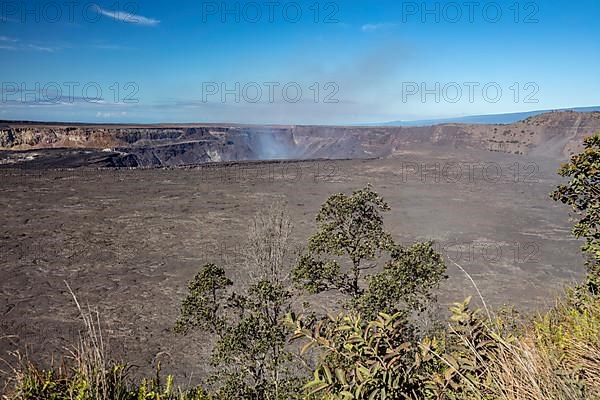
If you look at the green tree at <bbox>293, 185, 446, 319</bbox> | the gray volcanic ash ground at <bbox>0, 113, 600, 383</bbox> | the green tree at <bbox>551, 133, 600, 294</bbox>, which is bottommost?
the gray volcanic ash ground at <bbox>0, 113, 600, 383</bbox>

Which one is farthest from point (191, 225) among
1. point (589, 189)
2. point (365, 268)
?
point (589, 189)

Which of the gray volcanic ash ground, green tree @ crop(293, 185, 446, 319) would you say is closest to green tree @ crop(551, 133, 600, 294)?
green tree @ crop(293, 185, 446, 319)

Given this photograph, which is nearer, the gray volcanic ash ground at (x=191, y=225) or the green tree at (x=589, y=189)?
the green tree at (x=589, y=189)

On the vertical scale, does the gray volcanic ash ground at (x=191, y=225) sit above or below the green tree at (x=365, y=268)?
below

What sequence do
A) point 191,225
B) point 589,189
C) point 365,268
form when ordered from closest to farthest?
point 589,189 → point 365,268 → point 191,225

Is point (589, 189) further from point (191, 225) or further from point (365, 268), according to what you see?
point (191, 225)

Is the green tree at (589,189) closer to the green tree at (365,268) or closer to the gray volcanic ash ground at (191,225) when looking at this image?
the green tree at (365,268)

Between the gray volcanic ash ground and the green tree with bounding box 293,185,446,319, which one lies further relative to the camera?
the gray volcanic ash ground

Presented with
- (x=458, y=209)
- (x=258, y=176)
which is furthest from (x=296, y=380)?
(x=258, y=176)

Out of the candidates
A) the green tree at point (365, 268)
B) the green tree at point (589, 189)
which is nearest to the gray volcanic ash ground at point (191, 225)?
the green tree at point (365, 268)

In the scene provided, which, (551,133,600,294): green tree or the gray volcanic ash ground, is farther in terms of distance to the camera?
the gray volcanic ash ground

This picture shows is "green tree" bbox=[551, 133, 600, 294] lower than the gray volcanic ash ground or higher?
higher

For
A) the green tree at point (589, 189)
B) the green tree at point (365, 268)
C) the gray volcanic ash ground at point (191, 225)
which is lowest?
the gray volcanic ash ground at point (191, 225)

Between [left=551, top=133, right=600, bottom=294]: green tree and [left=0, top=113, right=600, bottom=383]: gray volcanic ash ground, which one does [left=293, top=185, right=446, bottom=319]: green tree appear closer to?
[left=551, top=133, right=600, bottom=294]: green tree
